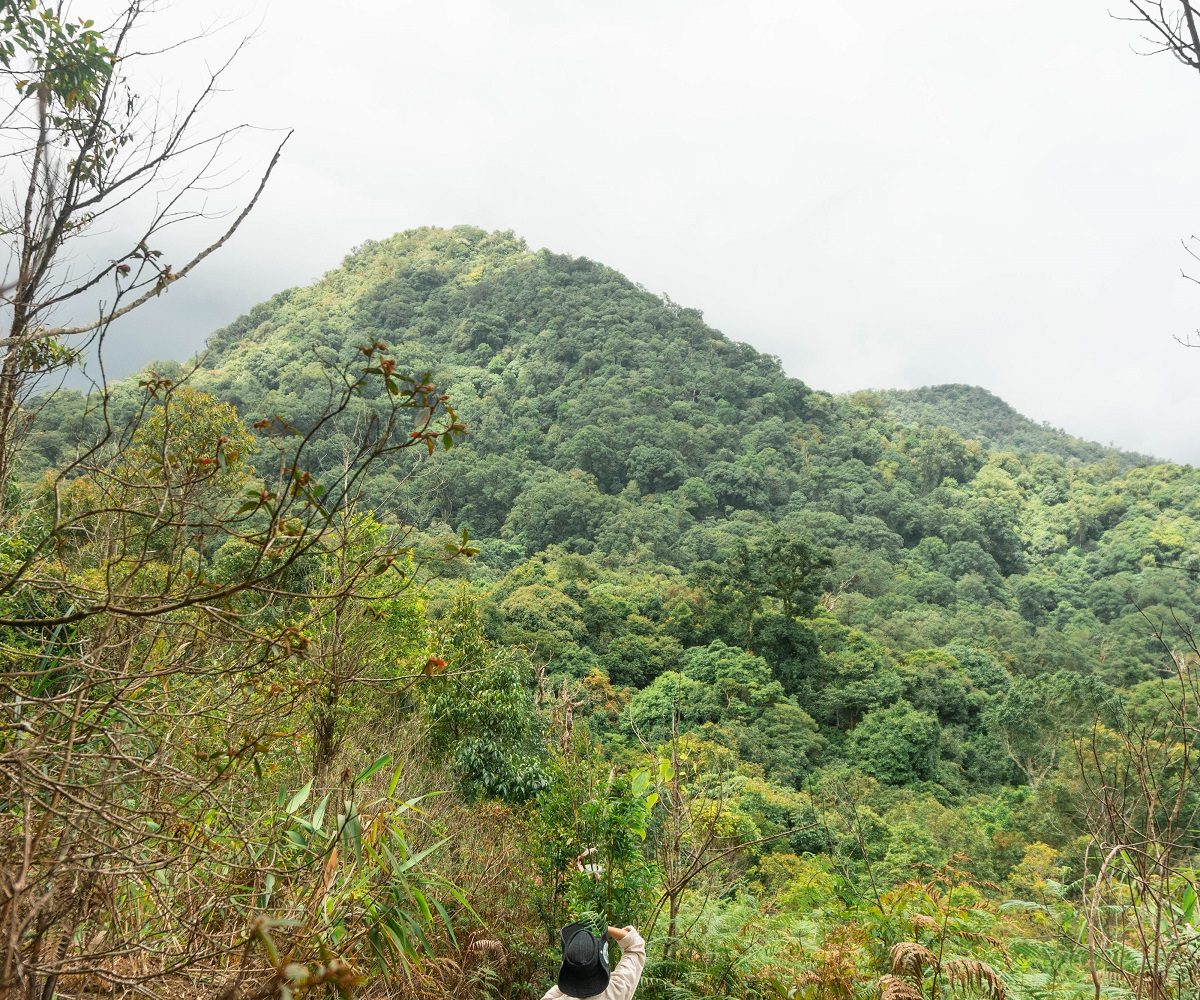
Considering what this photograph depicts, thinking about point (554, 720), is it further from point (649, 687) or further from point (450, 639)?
point (649, 687)

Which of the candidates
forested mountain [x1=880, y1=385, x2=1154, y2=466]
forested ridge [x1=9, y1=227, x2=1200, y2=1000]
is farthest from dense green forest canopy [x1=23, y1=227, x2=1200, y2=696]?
forested mountain [x1=880, y1=385, x2=1154, y2=466]

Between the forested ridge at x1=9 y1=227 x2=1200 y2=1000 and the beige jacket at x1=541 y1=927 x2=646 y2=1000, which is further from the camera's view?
the forested ridge at x1=9 y1=227 x2=1200 y2=1000

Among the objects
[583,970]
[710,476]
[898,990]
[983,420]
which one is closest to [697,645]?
[710,476]

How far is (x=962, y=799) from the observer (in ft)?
59.5

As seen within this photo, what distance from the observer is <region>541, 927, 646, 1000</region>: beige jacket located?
2701mm

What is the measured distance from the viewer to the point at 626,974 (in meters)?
2.82

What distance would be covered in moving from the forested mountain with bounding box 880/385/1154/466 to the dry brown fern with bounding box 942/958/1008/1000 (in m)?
64.2

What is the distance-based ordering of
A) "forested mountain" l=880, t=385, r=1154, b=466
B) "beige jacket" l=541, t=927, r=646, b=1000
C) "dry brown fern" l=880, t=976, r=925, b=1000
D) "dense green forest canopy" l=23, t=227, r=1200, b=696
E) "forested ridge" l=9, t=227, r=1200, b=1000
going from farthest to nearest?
"forested mountain" l=880, t=385, r=1154, b=466
"dense green forest canopy" l=23, t=227, r=1200, b=696
"forested ridge" l=9, t=227, r=1200, b=1000
"beige jacket" l=541, t=927, r=646, b=1000
"dry brown fern" l=880, t=976, r=925, b=1000

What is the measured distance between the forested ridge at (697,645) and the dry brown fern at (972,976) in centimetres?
2

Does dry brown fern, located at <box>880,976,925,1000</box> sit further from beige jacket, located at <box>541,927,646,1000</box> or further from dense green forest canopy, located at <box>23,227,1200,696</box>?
dense green forest canopy, located at <box>23,227,1200,696</box>

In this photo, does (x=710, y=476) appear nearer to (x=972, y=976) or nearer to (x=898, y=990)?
(x=972, y=976)

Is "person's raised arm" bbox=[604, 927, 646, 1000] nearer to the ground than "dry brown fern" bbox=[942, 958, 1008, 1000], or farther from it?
farther from it

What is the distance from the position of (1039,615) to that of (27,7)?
41167 millimetres

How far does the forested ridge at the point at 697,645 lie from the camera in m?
2.95
